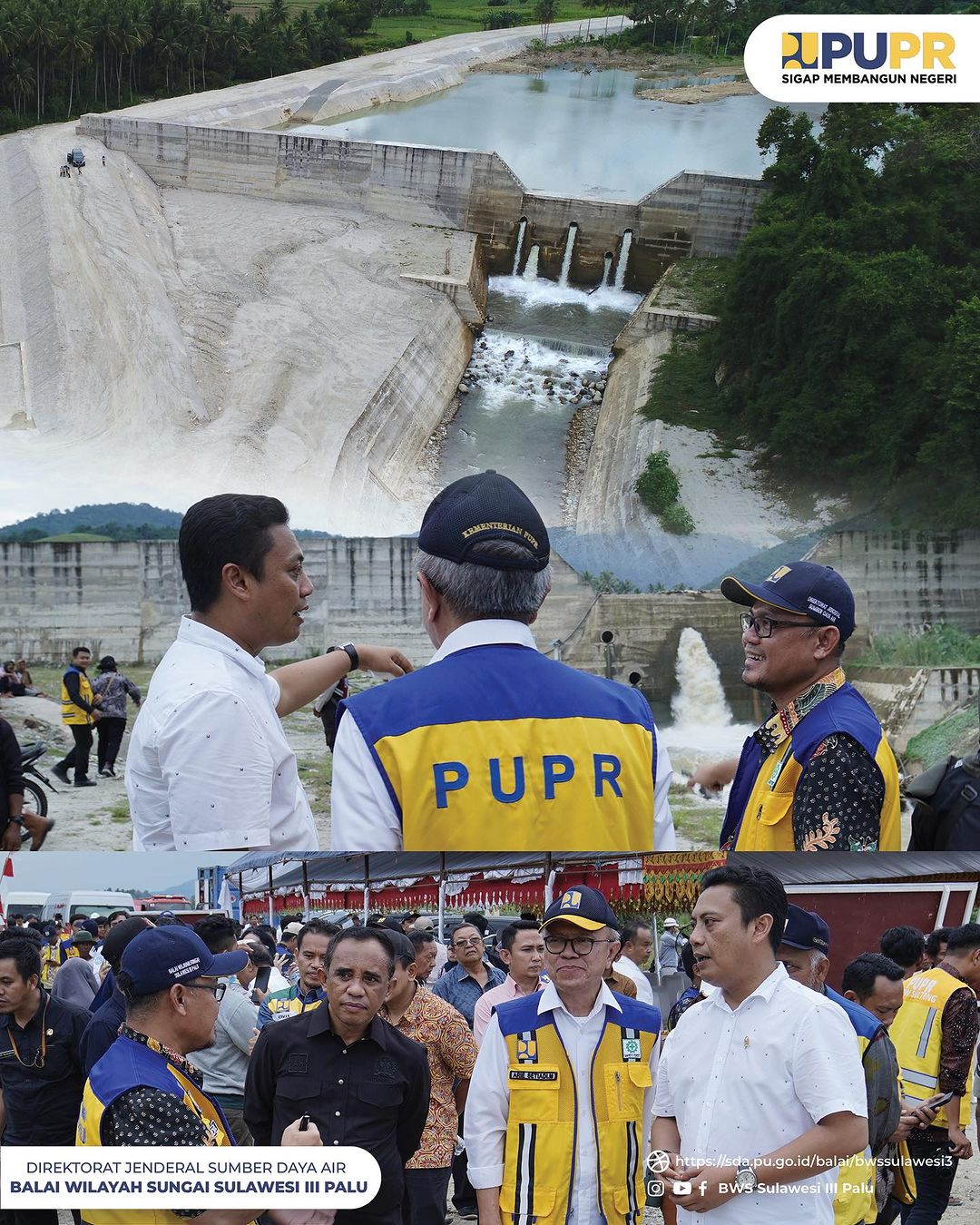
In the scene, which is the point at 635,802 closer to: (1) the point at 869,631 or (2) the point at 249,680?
(2) the point at 249,680

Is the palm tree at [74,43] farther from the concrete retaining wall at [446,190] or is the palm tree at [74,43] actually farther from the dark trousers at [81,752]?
the dark trousers at [81,752]

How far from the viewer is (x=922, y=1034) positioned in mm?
4609

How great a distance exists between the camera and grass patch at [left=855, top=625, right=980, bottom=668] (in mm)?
21750

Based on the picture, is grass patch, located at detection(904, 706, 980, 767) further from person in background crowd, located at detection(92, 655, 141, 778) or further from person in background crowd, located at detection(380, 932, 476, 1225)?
person in background crowd, located at detection(380, 932, 476, 1225)

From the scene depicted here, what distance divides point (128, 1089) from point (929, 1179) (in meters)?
2.84

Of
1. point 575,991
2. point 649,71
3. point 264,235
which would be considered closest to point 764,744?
point 575,991

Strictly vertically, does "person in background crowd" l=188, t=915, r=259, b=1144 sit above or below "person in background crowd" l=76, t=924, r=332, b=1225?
below

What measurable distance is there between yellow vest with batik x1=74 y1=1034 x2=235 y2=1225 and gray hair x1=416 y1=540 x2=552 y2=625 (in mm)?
1218

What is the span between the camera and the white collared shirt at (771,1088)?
2.83 meters

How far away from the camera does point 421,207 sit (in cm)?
4197

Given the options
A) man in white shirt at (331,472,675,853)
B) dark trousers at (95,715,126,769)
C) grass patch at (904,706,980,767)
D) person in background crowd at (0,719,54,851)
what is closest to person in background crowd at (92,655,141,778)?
dark trousers at (95,715,126,769)

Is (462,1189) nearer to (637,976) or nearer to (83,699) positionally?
(637,976)

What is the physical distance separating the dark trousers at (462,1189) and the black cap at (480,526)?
2850mm

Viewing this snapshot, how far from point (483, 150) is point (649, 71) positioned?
26.3ft
